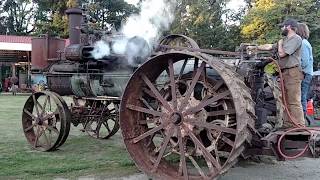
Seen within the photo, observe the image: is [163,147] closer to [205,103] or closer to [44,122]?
[205,103]

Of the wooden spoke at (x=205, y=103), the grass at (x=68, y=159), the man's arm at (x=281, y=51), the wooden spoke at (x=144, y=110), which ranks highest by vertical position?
the man's arm at (x=281, y=51)

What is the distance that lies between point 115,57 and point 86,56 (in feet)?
1.71

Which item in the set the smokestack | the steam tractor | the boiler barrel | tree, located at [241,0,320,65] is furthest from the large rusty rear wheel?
tree, located at [241,0,320,65]

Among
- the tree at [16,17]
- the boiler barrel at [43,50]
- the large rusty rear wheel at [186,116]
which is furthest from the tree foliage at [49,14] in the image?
the large rusty rear wheel at [186,116]

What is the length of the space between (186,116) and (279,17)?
22.3 m

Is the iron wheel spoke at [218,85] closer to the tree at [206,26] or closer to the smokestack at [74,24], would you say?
the smokestack at [74,24]

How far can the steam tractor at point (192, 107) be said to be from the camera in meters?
5.23

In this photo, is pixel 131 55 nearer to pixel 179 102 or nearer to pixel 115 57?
pixel 115 57

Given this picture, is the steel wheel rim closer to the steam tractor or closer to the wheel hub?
the steam tractor

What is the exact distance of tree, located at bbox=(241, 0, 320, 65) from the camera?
25.9 m

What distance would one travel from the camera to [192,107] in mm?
5547

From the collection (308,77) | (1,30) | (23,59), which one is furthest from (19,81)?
(308,77)

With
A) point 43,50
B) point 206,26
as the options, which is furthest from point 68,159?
point 206,26

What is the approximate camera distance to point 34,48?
8.81 meters
